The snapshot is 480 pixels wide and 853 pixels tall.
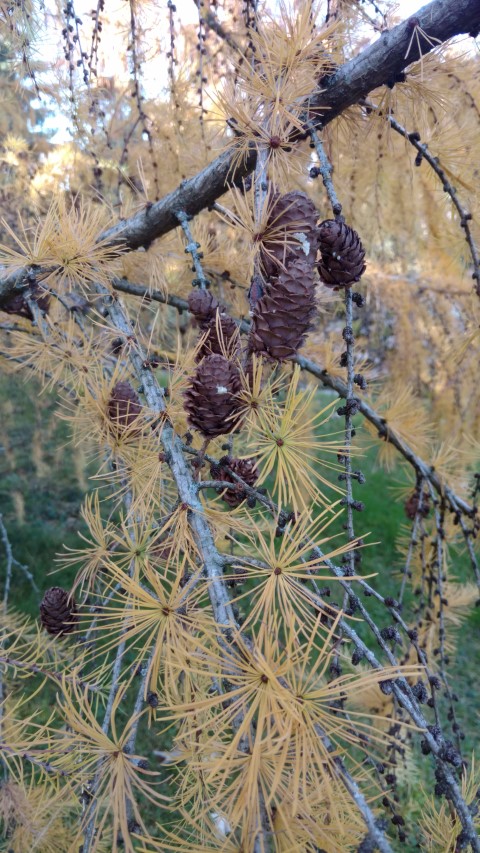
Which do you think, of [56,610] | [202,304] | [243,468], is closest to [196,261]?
[202,304]

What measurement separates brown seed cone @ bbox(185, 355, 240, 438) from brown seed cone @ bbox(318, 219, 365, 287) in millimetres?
194

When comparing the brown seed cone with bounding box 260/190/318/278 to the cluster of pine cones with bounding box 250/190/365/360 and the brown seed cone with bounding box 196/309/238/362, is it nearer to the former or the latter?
the cluster of pine cones with bounding box 250/190/365/360

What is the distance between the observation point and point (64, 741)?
55cm

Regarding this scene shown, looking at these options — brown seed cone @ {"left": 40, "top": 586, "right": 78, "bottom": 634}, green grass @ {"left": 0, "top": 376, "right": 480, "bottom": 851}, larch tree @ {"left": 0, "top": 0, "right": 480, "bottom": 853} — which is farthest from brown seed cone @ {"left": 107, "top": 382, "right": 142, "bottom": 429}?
green grass @ {"left": 0, "top": 376, "right": 480, "bottom": 851}

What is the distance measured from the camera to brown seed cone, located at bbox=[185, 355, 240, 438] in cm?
60

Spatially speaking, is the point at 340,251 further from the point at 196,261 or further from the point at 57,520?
the point at 57,520

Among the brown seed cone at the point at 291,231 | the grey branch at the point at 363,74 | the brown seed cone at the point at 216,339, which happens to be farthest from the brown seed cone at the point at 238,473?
the grey branch at the point at 363,74

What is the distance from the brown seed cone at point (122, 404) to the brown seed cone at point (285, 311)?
27 cm

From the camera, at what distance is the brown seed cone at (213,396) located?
60 cm

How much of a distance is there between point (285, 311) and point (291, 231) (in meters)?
0.10

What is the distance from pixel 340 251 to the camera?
701 mm

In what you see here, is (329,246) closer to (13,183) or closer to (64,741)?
(64,741)

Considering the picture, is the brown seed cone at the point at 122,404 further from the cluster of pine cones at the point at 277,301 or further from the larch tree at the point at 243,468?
the cluster of pine cones at the point at 277,301

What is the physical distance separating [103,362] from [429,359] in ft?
7.15
